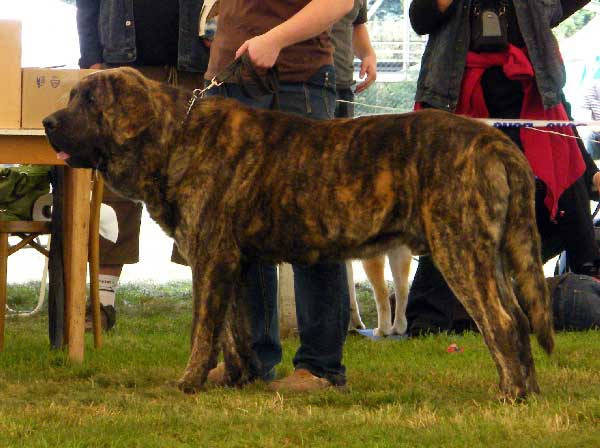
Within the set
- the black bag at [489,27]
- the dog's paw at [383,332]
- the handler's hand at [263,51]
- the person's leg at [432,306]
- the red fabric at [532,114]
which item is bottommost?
the dog's paw at [383,332]

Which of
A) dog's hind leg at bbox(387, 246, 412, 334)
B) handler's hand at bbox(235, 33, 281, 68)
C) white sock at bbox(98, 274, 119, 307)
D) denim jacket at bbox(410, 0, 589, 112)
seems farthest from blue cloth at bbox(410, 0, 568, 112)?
white sock at bbox(98, 274, 119, 307)

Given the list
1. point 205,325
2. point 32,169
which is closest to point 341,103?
point 32,169

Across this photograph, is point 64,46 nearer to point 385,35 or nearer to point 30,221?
point 385,35

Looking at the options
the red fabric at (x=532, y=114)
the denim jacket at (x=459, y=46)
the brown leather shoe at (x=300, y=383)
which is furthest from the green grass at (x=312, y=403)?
the denim jacket at (x=459, y=46)

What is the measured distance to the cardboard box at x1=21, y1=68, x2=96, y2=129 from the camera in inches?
215

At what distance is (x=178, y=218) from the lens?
182 inches

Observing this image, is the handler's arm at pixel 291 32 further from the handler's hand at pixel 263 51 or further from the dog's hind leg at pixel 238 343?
the dog's hind leg at pixel 238 343

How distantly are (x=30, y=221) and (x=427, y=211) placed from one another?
3.08 metres

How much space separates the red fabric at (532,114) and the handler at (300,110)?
196 centimetres

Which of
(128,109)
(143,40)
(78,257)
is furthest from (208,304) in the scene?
(143,40)

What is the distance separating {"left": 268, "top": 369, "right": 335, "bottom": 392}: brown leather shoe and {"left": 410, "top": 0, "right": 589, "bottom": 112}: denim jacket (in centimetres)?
232

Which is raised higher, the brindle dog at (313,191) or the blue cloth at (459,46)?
the blue cloth at (459,46)

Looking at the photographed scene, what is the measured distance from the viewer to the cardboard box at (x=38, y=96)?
215 inches

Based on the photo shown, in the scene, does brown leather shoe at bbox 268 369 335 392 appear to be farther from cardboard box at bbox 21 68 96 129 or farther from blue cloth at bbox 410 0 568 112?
blue cloth at bbox 410 0 568 112
